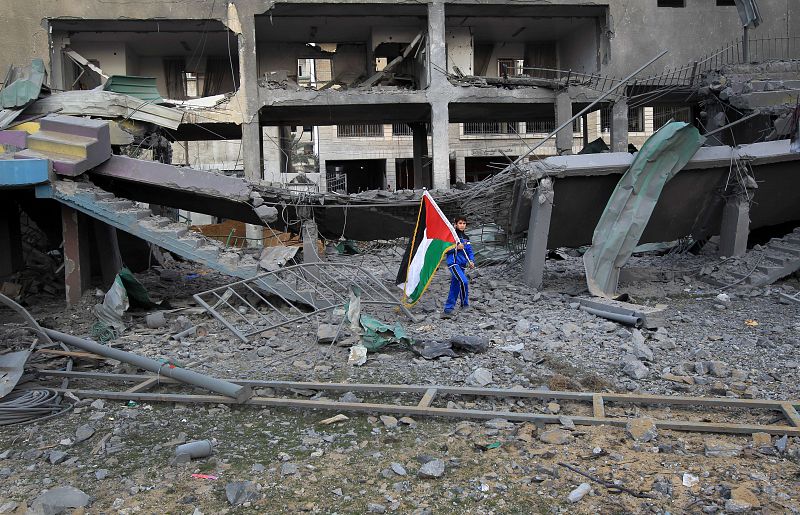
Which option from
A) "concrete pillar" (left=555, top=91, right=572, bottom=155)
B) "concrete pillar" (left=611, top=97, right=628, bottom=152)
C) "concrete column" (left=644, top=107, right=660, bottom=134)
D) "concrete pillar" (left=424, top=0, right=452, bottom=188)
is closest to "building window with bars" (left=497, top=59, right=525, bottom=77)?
"concrete pillar" (left=555, top=91, right=572, bottom=155)

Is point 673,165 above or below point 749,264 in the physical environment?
above

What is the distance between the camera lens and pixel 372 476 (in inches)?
171

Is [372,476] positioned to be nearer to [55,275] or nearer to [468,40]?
[55,275]

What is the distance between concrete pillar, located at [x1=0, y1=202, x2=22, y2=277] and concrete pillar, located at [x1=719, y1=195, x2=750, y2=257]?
1372 cm

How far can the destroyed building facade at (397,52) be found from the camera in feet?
67.2

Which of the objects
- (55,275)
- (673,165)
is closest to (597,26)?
Answer: (673,165)

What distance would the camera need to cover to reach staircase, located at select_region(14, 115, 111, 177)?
34.0 ft

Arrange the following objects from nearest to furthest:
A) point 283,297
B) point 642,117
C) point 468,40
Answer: point 283,297, point 468,40, point 642,117

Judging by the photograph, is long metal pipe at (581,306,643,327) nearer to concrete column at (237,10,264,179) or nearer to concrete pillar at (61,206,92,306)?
concrete pillar at (61,206,92,306)

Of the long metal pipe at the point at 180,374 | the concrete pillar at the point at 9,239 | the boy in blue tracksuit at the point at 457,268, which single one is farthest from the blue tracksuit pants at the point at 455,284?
the concrete pillar at the point at 9,239

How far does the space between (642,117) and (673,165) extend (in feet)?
79.0

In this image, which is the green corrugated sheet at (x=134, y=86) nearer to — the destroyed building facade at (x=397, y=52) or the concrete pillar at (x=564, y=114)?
the destroyed building facade at (x=397, y=52)

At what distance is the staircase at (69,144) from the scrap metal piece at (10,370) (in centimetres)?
496

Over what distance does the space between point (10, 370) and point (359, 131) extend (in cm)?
2752
